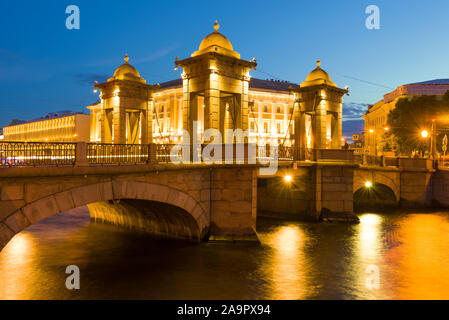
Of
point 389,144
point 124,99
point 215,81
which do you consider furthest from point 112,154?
point 389,144

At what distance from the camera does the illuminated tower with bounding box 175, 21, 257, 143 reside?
19.3m

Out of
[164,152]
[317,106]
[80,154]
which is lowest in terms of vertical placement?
[80,154]

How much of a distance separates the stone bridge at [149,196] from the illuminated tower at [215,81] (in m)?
3.08

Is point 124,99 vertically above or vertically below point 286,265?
above

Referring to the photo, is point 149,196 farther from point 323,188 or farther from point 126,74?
point 323,188

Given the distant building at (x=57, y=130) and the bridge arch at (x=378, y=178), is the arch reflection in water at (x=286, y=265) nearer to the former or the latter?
the bridge arch at (x=378, y=178)

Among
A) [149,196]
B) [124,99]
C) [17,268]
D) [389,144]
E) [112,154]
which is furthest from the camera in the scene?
[389,144]

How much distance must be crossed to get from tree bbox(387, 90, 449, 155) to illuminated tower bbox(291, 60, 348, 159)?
21425 millimetres

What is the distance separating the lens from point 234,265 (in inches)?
627

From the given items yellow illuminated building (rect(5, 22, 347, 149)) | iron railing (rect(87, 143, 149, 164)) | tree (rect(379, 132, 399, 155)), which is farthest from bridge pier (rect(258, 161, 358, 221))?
tree (rect(379, 132, 399, 155))

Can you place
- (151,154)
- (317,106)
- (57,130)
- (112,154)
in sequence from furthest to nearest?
(57,130)
(317,106)
(151,154)
(112,154)

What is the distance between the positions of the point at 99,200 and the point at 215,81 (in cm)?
844

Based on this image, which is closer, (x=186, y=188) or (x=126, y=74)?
(x=186, y=188)
